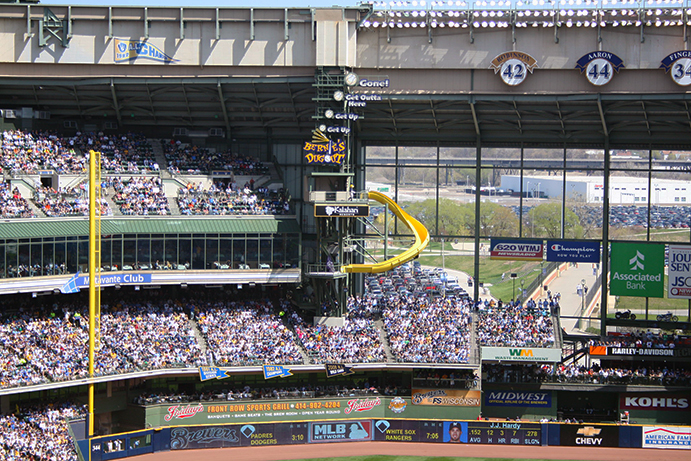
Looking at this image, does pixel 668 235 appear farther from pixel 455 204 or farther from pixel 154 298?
pixel 154 298

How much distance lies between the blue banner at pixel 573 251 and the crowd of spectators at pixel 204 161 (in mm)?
19693

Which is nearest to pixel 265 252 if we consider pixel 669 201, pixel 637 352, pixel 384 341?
pixel 384 341

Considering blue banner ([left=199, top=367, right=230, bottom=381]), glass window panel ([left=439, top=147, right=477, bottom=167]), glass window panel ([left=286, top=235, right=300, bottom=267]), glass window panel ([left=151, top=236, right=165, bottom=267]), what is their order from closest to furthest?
blue banner ([left=199, top=367, right=230, bottom=381]) < glass window panel ([left=151, top=236, right=165, bottom=267]) < glass window panel ([left=286, top=235, right=300, bottom=267]) < glass window panel ([left=439, top=147, right=477, bottom=167])

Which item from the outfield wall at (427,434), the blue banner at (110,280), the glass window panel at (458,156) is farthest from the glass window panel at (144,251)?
the glass window panel at (458,156)

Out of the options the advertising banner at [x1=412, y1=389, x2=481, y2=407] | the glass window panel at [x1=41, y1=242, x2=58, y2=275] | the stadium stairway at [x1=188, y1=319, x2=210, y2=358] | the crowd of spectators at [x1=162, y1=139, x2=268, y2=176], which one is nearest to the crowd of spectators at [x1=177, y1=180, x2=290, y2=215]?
the crowd of spectators at [x1=162, y1=139, x2=268, y2=176]

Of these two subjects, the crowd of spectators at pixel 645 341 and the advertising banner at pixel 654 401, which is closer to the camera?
the advertising banner at pixel 654 401

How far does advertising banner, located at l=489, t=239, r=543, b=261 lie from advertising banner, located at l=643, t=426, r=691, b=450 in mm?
13046

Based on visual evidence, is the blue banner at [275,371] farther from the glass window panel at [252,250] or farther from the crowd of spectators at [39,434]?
the crowd of spectators at [39,434]

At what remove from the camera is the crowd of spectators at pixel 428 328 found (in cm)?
4981

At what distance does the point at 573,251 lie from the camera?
54.3 meters

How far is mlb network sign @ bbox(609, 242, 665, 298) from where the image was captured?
5328 centimetres

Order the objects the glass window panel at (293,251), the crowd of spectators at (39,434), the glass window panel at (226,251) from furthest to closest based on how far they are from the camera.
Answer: the glass window panel at (293,251), the glass window panel at (226,251), the crowd of spectators at (39,434)

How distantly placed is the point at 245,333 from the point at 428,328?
11.3 m

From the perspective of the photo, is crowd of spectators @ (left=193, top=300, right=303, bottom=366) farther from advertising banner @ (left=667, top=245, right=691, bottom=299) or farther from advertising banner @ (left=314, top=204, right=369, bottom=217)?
advertising banner @ (left=667, top=245, right=691, bottom=299)
